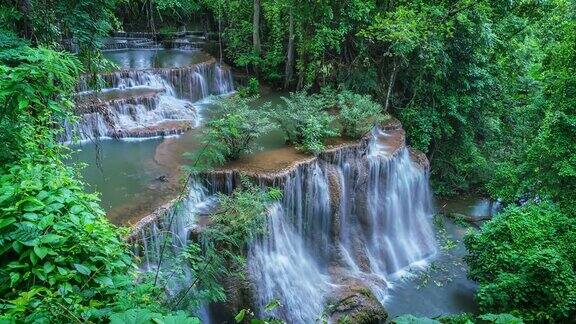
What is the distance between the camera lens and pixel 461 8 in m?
11.6

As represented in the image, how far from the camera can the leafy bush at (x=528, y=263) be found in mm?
7512

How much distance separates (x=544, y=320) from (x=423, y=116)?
6426mm

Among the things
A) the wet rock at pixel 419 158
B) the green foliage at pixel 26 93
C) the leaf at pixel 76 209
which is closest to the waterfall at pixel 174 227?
the green foliage at pixel 26 93

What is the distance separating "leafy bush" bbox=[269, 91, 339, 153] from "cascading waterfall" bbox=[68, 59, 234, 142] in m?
2.78

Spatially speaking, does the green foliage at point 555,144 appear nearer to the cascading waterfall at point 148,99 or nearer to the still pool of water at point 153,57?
the cascading waterfall at point 148,99

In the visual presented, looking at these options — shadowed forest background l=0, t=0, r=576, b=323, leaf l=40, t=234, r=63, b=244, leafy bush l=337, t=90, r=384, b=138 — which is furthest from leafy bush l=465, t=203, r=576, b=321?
leaf l=40, t=234, r=63, b=244

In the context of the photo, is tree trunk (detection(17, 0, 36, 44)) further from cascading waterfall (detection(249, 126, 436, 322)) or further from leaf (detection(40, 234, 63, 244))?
cascading waterfall (detection(249, 126, 436, 322))

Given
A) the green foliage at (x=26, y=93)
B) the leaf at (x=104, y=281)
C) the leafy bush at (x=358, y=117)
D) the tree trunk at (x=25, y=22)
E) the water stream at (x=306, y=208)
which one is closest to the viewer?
the leaf at (x=104, y=281)

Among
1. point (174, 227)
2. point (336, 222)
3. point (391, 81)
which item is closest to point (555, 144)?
point (391, 81)

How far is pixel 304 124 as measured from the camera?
9.51 metres

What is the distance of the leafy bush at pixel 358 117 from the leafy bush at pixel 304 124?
57cm

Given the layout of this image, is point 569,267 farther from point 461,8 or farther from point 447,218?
point 461,8

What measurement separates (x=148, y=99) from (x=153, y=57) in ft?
18.8

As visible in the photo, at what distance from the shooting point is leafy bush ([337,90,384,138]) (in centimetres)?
1021
